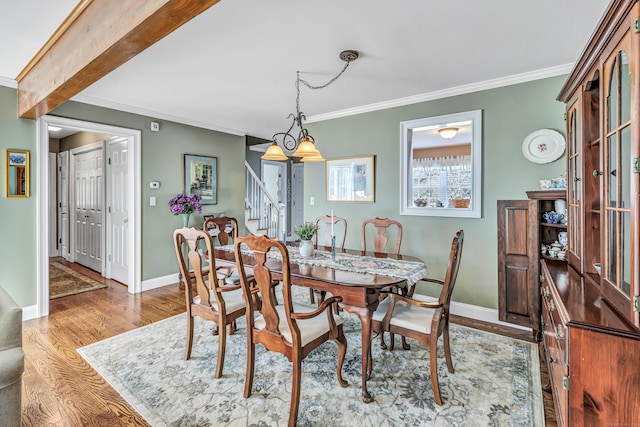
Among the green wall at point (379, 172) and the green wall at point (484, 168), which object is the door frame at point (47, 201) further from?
the green wall at point (484, 168)

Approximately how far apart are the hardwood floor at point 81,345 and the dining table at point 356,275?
42.7 inches

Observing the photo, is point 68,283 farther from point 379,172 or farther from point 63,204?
point 379,172

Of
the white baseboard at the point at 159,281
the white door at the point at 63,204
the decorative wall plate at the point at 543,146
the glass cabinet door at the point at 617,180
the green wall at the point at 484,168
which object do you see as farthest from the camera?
the white door at the point at 63,204

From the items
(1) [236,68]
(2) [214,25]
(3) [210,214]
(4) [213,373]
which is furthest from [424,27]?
(3) [210,214]

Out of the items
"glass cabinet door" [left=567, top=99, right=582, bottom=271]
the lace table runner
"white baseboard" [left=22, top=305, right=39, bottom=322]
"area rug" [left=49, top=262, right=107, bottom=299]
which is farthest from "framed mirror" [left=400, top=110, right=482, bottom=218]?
"area rug" [left=49, top=262, right=107, bottom=299]

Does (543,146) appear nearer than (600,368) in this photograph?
No

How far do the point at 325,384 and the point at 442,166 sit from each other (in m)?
2.57

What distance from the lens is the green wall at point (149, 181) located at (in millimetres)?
3182

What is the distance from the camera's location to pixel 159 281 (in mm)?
4438

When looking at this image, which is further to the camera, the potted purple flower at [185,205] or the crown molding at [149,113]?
the potted purple flower at [185,205]

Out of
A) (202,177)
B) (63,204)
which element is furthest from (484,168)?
(63,204)

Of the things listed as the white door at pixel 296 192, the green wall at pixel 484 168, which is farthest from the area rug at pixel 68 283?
the white door at pixel 296 192

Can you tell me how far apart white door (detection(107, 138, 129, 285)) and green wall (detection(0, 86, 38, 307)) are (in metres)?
1.12

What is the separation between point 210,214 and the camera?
5008mm
